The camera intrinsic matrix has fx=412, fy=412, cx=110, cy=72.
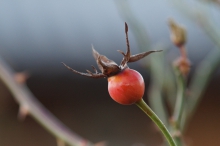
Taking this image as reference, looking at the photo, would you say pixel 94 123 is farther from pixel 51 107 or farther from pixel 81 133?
pixel 51 107

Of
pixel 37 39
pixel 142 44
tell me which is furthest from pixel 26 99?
pixel 37 39

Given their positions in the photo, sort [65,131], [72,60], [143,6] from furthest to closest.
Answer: [143,6], [72,60], [65,131]

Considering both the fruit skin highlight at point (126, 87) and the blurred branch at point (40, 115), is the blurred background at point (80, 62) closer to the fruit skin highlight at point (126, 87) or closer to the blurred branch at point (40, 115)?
the blurred branch at point (40, 115)

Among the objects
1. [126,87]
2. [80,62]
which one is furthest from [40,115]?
[80,62]

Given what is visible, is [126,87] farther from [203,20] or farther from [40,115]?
[203,20]

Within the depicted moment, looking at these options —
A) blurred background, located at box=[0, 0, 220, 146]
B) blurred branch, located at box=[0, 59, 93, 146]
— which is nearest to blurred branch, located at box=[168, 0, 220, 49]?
blurred branch, located at box=[0, 59, 93, 146]

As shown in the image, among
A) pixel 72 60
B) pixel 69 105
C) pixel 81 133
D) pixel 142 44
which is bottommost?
pixel 81 133

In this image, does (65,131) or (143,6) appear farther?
(143,6)
